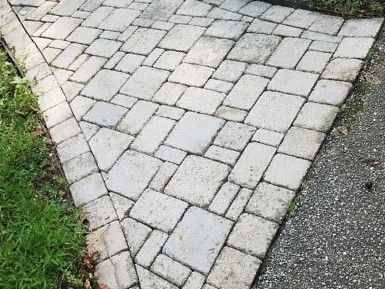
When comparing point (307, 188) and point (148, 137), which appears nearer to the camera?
point (307, 188)

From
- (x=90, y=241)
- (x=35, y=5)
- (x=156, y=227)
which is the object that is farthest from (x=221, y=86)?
(x=35, y=5)

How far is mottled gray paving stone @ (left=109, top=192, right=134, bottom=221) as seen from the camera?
3.38 meters

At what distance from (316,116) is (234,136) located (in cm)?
66

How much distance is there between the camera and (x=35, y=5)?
587cm

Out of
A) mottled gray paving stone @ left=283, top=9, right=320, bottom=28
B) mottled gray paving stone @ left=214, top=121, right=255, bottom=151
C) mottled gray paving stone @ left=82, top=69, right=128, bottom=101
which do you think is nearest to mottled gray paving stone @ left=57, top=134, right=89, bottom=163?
mottled gray paving stone @ left=82, top=69, right=128, bottom=101

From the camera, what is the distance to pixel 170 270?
9.75 feet

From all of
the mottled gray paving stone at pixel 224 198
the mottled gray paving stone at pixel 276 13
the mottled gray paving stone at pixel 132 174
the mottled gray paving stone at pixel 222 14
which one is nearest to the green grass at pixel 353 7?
the mottled gray paving stone at pixel 276 13

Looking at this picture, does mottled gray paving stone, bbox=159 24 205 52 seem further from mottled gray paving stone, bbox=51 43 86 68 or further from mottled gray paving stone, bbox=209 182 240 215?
mottled gray paving stone, bbox=209 182 240 215

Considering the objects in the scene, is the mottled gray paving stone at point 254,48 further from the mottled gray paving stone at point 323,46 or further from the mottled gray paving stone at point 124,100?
the mottled gray paving stone at point 124,100

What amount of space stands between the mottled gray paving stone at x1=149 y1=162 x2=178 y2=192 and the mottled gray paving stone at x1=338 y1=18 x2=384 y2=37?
2068 millimetres

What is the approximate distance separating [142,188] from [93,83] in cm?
151

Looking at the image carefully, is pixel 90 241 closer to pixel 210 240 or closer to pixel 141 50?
pixel 210 240

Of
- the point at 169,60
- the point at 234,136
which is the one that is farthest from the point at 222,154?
the point at 169,60

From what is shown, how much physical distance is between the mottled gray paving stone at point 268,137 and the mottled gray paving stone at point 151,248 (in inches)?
41.9
